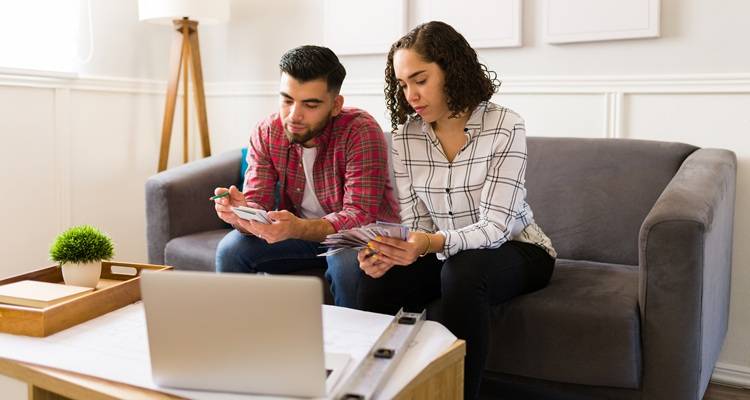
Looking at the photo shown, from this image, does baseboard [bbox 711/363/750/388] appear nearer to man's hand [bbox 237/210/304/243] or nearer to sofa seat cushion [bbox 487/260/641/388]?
sofa seat cushion [bbox 487/260/641/388]

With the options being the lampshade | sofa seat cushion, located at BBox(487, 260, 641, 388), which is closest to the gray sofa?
sofa seat cushion, located at BBox(487, 260, 641, 388)

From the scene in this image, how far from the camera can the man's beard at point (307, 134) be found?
2023 mm

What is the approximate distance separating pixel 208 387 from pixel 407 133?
3.19ft

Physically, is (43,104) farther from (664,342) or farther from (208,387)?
(664,342)

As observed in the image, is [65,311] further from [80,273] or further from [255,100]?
[255,100]

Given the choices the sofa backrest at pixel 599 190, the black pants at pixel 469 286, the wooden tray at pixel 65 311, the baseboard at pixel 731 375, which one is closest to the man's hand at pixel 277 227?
the black pants at pixel 469 286

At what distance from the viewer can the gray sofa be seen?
1.64 meters

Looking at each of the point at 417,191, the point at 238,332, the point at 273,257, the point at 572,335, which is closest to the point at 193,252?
the point at 273,257

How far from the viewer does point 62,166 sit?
2.98 meters

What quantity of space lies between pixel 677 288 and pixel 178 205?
1579 millimetres

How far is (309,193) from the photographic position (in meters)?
2.13

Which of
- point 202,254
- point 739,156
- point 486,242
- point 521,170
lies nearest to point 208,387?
point 486,242

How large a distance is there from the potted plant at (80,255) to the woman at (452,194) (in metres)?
0.58

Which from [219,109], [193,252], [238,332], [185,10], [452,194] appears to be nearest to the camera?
[238,332]
